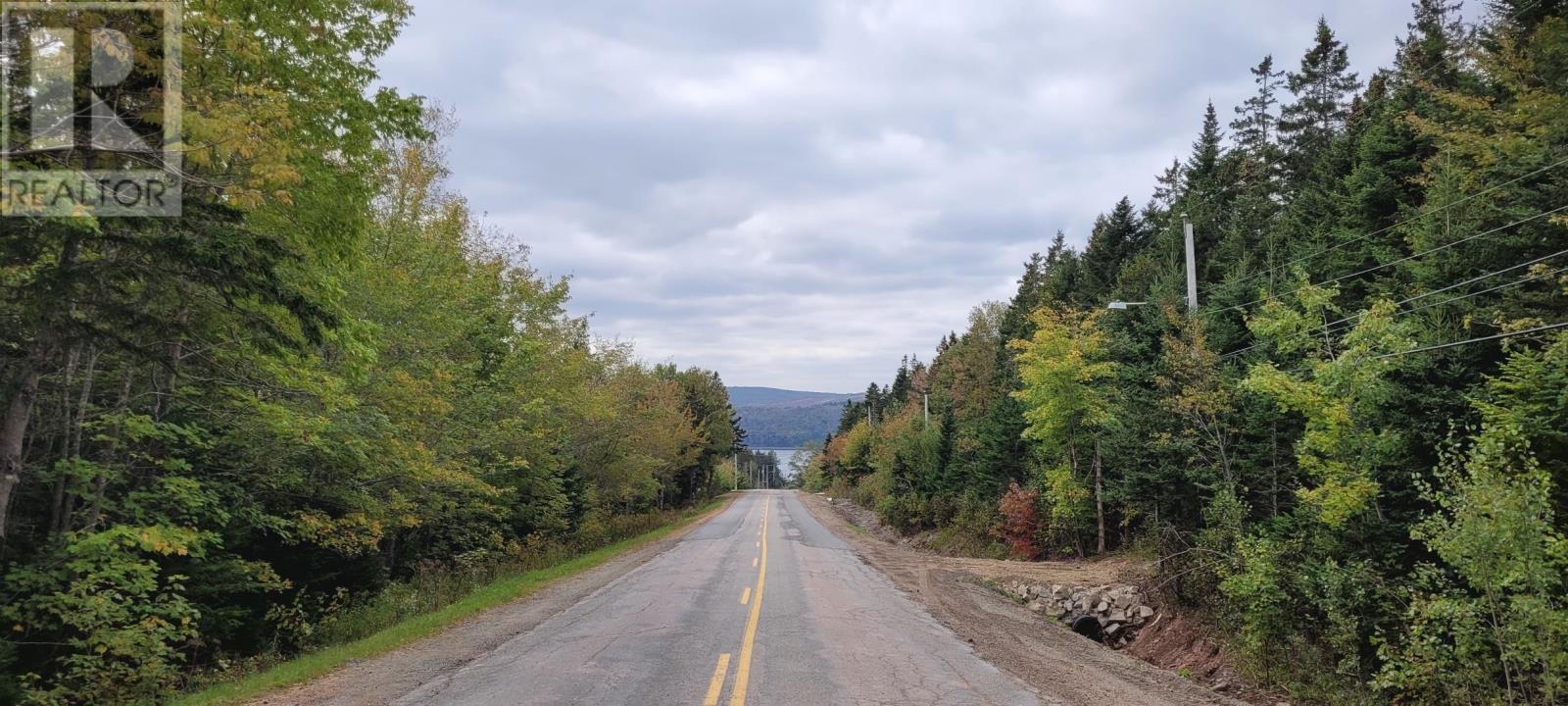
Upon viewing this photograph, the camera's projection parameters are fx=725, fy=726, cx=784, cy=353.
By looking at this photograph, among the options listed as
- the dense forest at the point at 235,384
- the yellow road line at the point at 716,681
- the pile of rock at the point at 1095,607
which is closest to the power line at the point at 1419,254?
the pile of rock at the point at 1095,607

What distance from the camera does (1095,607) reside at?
54.5 ft

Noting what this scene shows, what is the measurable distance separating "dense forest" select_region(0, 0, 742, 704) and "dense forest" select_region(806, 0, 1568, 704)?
1315 centimetres

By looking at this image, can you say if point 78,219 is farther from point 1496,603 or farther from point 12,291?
point 1496,603

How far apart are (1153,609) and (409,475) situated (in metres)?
16.6

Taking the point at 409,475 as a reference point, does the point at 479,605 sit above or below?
below

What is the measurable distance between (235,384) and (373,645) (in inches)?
173

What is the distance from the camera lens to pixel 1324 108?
43.6m

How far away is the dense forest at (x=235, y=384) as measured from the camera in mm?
6855

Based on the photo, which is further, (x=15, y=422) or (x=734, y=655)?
(x=734, y=655)

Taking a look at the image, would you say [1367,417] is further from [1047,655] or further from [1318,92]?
[1318,92]

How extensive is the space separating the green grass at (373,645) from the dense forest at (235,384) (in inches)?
39.2

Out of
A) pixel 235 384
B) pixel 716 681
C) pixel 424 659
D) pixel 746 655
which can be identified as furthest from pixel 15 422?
pixel 746 655

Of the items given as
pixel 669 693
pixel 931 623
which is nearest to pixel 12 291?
pixel 669 693

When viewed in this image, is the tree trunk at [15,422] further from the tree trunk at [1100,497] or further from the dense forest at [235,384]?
the tree trunk at [1100,497]
